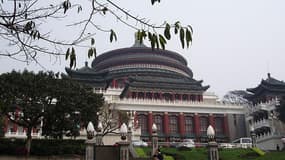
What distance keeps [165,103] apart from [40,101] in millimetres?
24261

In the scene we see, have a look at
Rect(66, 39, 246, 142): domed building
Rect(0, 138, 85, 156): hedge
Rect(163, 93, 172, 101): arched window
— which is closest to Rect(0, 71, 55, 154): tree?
Rect(0, 138, 85, 156): hedge

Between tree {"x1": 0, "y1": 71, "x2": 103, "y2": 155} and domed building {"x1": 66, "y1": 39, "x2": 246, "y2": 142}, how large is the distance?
13.4 m

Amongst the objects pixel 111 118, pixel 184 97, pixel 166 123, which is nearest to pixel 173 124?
pixel 166 123

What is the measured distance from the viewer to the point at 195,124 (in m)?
55.8

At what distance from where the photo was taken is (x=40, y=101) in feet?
112

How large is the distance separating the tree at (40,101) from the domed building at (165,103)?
13.4 m

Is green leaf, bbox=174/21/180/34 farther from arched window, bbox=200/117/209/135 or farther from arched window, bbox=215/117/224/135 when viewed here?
arched window, bbox=215/117/224/135

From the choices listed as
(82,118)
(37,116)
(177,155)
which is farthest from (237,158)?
(37,116)

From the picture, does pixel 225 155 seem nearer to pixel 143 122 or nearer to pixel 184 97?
pixel 143 122

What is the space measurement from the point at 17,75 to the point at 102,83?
22670 mm

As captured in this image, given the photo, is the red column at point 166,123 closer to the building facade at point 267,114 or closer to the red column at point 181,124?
the red column at point 181,124

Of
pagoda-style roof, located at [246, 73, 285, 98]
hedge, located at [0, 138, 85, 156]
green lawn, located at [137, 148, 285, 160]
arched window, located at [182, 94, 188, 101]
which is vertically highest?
pagoda-style roof, located at [246, 73, 285, 98]

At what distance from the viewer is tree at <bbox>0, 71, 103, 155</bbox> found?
109 ft

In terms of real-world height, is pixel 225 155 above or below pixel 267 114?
below
